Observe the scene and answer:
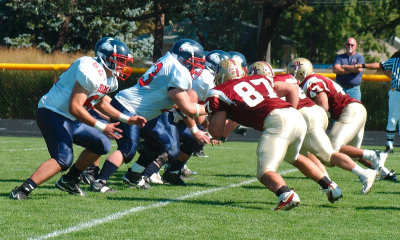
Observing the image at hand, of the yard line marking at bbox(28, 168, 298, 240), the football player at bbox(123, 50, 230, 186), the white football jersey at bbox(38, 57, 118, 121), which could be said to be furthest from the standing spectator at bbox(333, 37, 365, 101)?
the white football jersey at bbox(38, 57, 118, 121)

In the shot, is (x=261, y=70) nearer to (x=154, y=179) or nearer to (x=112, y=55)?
(x=112, y=55)

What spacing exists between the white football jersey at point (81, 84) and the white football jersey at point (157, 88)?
1.63 ft

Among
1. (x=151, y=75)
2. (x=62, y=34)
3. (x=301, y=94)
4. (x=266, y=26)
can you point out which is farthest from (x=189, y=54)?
(x=62, y=34)

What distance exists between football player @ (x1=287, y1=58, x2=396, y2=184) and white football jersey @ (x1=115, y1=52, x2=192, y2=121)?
5.21 ft

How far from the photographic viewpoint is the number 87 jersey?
5.84 m

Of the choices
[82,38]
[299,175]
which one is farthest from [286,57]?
[299,175]

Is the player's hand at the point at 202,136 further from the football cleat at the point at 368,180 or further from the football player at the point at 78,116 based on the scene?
the football cleat at the point at 368,180

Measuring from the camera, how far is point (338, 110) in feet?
25.7

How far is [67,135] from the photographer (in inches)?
248

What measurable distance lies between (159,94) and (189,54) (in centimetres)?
51

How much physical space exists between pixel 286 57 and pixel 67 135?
146 feet

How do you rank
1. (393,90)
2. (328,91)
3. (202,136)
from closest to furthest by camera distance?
(202,136)
(328,91)
(393,90)

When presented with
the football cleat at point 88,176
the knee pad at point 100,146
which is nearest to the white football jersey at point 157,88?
the knee pad at point 100,146

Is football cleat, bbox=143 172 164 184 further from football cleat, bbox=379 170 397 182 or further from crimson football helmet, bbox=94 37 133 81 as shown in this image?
football cleat, bbox=379 170 397 182
